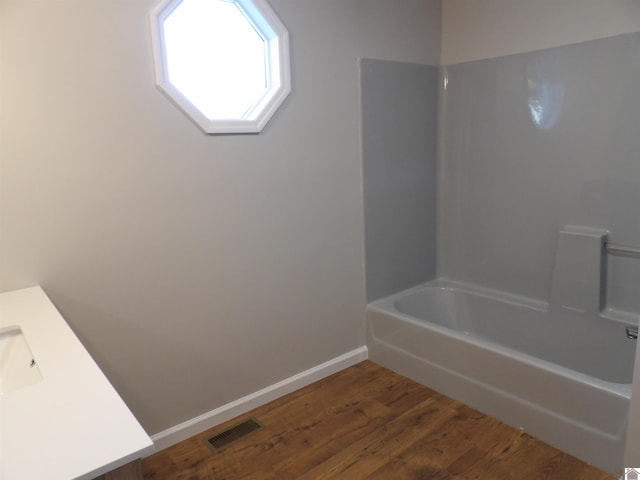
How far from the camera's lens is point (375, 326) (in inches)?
105

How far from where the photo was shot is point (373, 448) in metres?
1.94

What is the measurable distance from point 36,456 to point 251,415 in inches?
62.2

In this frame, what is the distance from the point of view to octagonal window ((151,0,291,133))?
1.79 meters

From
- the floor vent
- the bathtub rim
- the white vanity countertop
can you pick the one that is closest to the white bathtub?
the bathtub rim

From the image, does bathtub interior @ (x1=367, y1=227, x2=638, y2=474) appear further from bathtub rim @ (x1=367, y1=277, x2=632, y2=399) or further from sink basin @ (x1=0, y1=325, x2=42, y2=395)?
sink basin @ (x1=0, y1=325, x2=42, y2=395)

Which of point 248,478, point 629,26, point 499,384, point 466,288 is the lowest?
point 248,478

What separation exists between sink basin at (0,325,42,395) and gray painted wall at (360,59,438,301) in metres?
1.79

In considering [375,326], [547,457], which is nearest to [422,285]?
[375,326]

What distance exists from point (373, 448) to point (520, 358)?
2.53 feet

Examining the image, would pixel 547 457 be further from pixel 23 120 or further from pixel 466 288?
pixel 23 120

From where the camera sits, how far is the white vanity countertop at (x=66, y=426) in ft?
2.33

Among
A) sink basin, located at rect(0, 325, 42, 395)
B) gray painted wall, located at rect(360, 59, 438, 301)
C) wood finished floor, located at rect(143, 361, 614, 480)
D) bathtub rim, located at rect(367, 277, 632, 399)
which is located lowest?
wood finished floor, located at rect(143, 361, 614, 480)

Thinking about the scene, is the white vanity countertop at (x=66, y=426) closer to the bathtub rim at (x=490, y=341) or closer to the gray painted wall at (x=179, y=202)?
the gray painted wall at (x=179, y=202)

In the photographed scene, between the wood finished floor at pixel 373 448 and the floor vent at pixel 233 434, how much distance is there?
0.10ft
